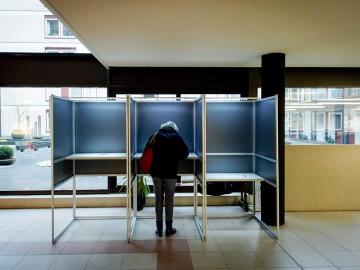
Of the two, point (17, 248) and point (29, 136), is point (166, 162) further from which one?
point (29, 136)

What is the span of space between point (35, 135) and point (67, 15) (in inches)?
131

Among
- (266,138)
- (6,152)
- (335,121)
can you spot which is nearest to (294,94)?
(335,121)

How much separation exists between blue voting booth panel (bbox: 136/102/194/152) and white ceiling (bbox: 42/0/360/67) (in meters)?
0.71

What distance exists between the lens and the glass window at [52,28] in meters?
5.65

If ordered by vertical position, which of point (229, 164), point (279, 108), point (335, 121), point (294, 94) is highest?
point (294, 94)

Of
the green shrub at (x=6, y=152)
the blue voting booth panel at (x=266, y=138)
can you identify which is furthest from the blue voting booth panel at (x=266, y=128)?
the green shrub at (x=6, y=152)

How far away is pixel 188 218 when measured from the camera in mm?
5219

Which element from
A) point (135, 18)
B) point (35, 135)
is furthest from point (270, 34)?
point (35, 135)

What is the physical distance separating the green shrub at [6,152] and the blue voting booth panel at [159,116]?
2.42 metres

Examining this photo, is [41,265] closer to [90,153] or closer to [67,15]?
[90,153]

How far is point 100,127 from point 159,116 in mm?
932

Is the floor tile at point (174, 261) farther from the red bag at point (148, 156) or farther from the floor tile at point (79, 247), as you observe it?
the red bag at point (148, 156)

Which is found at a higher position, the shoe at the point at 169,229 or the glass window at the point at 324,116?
the glass window at the point at 324,116

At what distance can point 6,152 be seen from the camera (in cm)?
594
